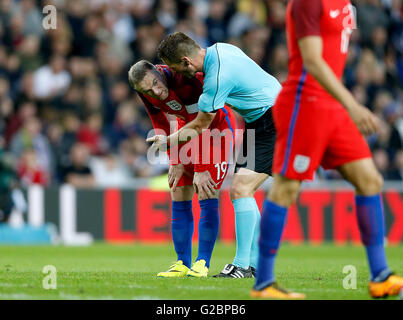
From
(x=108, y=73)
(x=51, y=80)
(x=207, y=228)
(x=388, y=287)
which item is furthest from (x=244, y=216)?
(x=108, y=73)

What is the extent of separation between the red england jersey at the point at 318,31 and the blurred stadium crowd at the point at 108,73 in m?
9.65

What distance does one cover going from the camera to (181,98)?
271 inches

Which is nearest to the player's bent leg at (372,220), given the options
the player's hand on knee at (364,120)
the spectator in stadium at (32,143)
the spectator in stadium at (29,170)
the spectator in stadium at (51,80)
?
the player's hand on knee at (364,120)

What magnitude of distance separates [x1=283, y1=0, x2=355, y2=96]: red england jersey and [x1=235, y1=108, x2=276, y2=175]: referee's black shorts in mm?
1845

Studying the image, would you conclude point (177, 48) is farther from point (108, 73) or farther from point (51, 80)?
point (108, 73)

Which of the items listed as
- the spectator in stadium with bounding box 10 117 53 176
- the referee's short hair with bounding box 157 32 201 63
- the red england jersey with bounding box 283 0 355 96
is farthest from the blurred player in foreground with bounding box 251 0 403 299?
the spectator in stadium with bounding box 10 117 53 176

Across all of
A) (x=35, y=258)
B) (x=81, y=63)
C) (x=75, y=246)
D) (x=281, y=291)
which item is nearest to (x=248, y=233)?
(x=281, y=291)

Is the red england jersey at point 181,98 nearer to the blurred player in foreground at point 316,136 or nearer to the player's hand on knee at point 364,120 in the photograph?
the blurred player in foreground at point 316,136

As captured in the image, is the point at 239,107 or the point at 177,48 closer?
the point at 177,48

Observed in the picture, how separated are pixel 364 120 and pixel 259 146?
2.30 metres

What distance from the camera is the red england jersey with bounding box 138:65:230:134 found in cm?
682

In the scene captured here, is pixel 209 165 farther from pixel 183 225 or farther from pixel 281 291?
pixel 281 291

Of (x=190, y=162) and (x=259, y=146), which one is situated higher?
(x=259, y=146)
